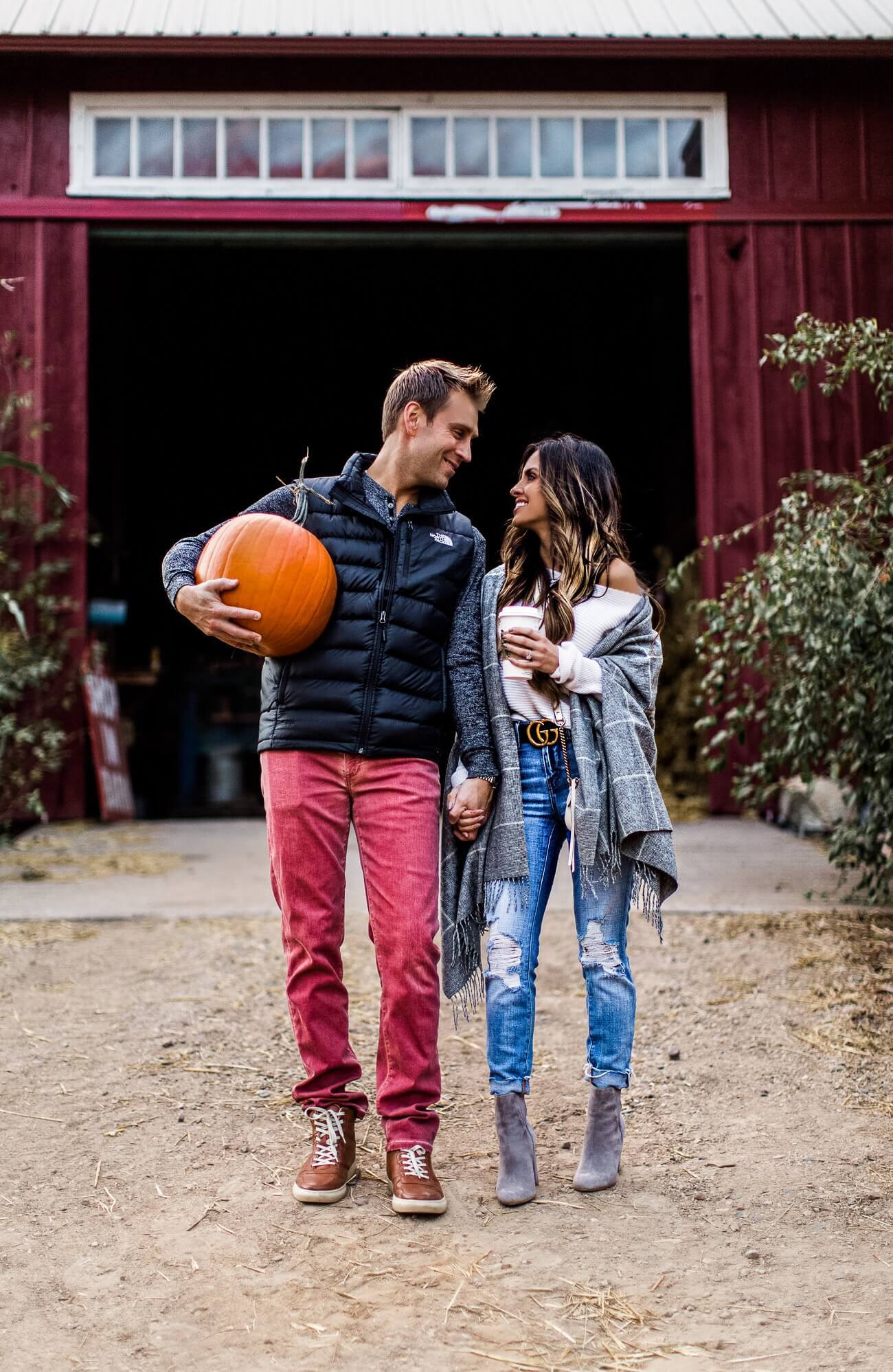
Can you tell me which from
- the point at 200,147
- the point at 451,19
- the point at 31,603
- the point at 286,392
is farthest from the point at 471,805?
the point at 286,392

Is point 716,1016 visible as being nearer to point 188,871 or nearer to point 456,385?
point 456,385

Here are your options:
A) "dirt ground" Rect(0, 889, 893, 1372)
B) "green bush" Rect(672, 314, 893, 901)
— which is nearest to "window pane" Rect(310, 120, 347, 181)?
"green bush" Rect(672, 314, 893, 901)

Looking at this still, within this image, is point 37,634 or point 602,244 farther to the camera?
point 602,244

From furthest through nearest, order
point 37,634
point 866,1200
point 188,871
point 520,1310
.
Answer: point 37,634 → point 188,871 → point 866,1200 → point 520,1310

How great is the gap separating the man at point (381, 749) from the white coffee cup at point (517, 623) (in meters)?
0.06

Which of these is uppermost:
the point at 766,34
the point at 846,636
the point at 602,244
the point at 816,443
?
the point at 766,34

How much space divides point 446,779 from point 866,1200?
1219mm

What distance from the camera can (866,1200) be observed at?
249cm

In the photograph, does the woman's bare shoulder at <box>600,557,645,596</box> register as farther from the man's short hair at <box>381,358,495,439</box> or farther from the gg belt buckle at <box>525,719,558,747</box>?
the man's short hair at <box>381,358,495,439</box>

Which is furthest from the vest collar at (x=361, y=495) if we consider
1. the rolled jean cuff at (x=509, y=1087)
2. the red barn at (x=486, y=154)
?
the red barn at (x=486, y=154)

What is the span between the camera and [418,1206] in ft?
7.80

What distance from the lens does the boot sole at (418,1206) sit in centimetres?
238

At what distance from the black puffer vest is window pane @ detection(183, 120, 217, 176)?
5609 millimetres

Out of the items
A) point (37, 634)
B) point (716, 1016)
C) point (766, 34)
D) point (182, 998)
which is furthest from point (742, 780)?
point (766, 34)
